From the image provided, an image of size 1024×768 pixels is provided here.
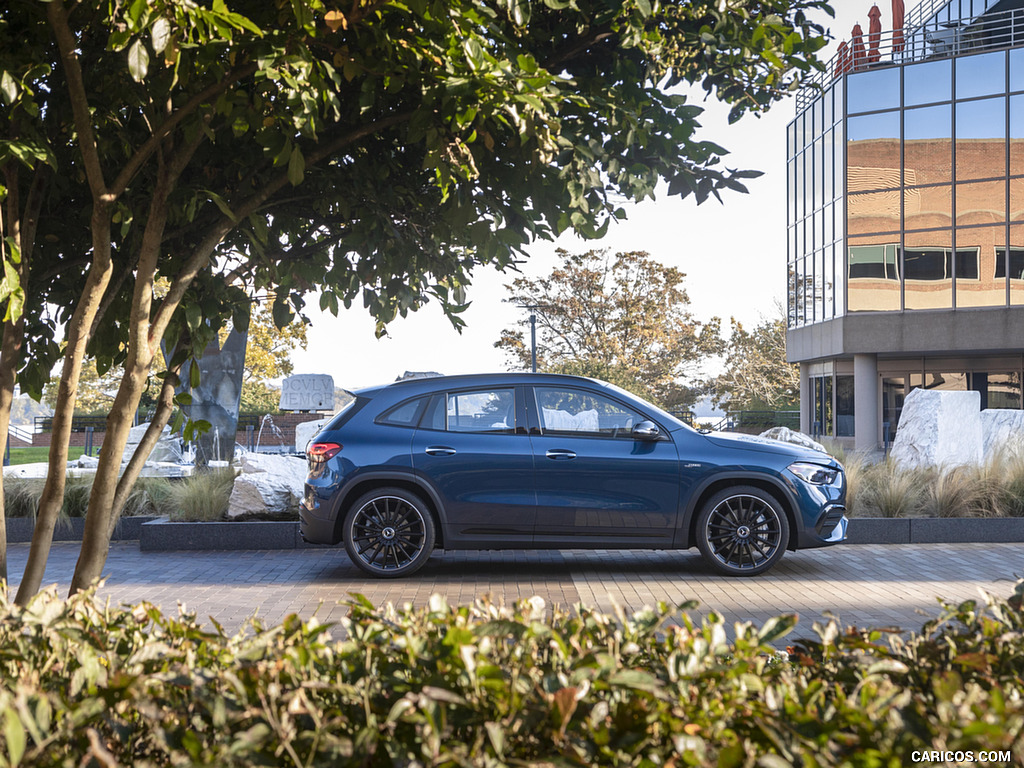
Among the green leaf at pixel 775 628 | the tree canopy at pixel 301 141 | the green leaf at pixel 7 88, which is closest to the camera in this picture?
the green leaf at pixel 775 628

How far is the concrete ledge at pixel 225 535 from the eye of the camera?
10250mm

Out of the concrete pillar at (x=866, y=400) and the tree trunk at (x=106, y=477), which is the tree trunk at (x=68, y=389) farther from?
the concrete pillar at (x=866, y=400)

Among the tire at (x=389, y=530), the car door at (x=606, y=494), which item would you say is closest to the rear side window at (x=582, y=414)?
the car door at (x=606, y=494)

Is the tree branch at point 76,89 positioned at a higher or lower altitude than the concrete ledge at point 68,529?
higher

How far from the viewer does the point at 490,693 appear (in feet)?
5.82

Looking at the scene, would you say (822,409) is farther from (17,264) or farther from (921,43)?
(17,264)

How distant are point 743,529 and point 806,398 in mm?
32608

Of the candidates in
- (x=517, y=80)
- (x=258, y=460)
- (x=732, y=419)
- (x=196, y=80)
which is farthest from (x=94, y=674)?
(x=732, y=419)

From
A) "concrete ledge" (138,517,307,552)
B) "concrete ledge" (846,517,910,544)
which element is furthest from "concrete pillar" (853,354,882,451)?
"concrete ledge" (138,517,307,552)

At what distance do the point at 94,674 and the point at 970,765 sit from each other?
1707 millimetres

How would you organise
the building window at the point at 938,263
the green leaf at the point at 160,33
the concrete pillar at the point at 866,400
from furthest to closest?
the concrete pillar at the point at 866,400 < the building window at the point at 938,263 < the green leaf at the point at 160,33

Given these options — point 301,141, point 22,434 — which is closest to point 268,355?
point 22,434

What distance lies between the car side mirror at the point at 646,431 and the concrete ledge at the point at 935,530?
131 inches

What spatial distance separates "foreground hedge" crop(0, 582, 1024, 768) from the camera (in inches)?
62.5
